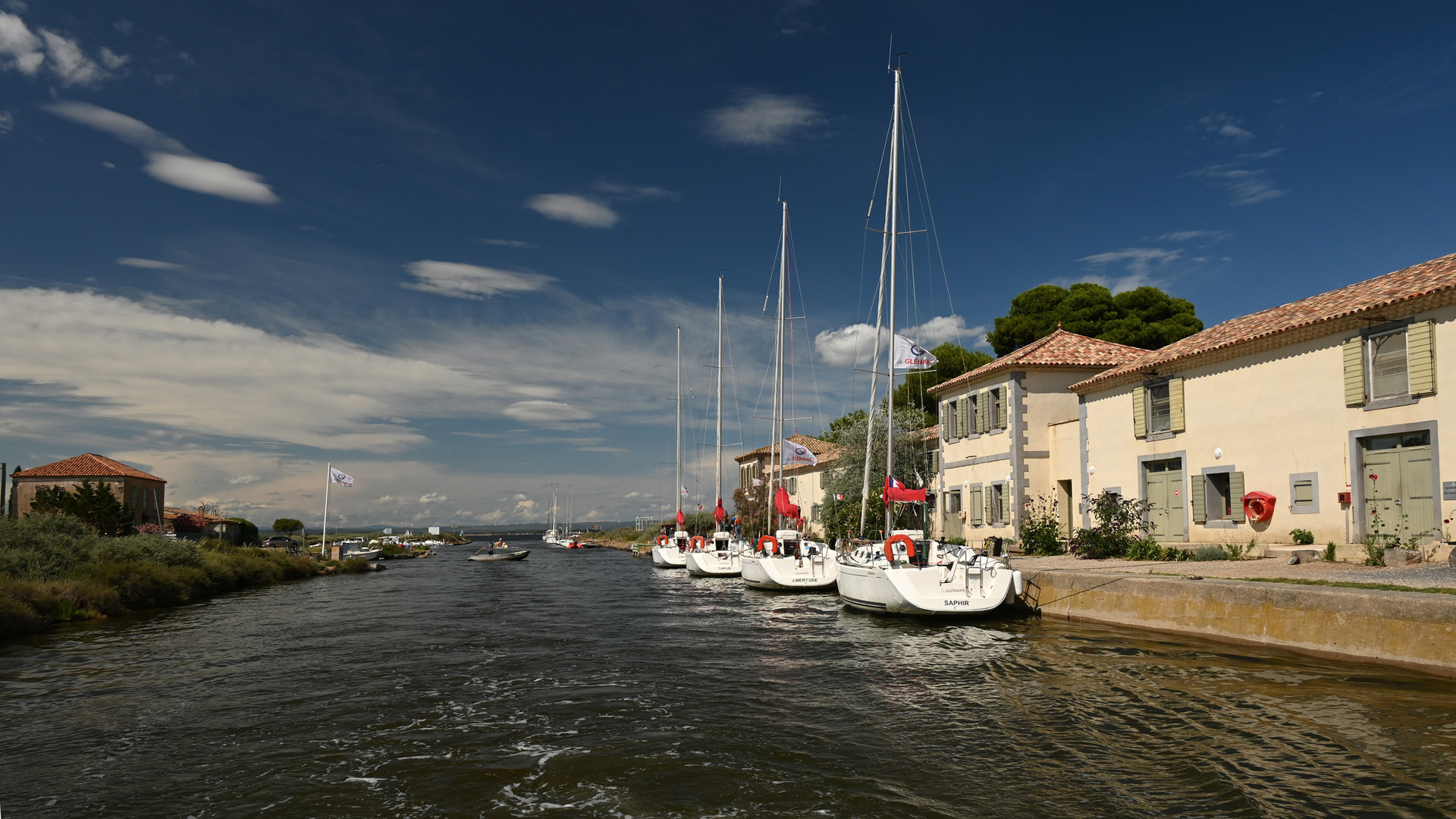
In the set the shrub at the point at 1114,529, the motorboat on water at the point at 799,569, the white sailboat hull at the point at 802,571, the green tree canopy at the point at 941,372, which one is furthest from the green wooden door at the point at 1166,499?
the green tree canopy at the point at 941,372

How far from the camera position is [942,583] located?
1614 cm

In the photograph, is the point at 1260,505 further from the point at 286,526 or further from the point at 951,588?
the point at 286,526

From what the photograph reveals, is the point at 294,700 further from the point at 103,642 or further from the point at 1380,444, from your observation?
the point at 1380,444

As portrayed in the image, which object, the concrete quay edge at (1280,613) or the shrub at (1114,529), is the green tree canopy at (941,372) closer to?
the shrub at (1114,529)

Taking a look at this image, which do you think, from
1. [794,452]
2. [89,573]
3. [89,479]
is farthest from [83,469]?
[794,452]

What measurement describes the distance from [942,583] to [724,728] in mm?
8562

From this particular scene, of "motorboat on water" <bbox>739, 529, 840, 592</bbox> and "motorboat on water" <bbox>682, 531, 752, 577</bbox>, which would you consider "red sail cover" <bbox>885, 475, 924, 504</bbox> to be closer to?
"motorboat on water" <bbox>739, 529, 840, 592</bbox>

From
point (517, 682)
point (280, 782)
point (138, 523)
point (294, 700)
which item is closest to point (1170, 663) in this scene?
point (517, 682)

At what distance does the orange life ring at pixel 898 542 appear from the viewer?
17484 mm

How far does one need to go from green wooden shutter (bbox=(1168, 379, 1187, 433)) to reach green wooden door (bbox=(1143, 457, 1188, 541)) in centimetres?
87

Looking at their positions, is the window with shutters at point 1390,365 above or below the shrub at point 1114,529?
above

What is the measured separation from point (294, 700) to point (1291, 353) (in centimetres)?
1985

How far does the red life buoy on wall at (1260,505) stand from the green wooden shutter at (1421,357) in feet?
12.4

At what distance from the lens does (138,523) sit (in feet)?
151
